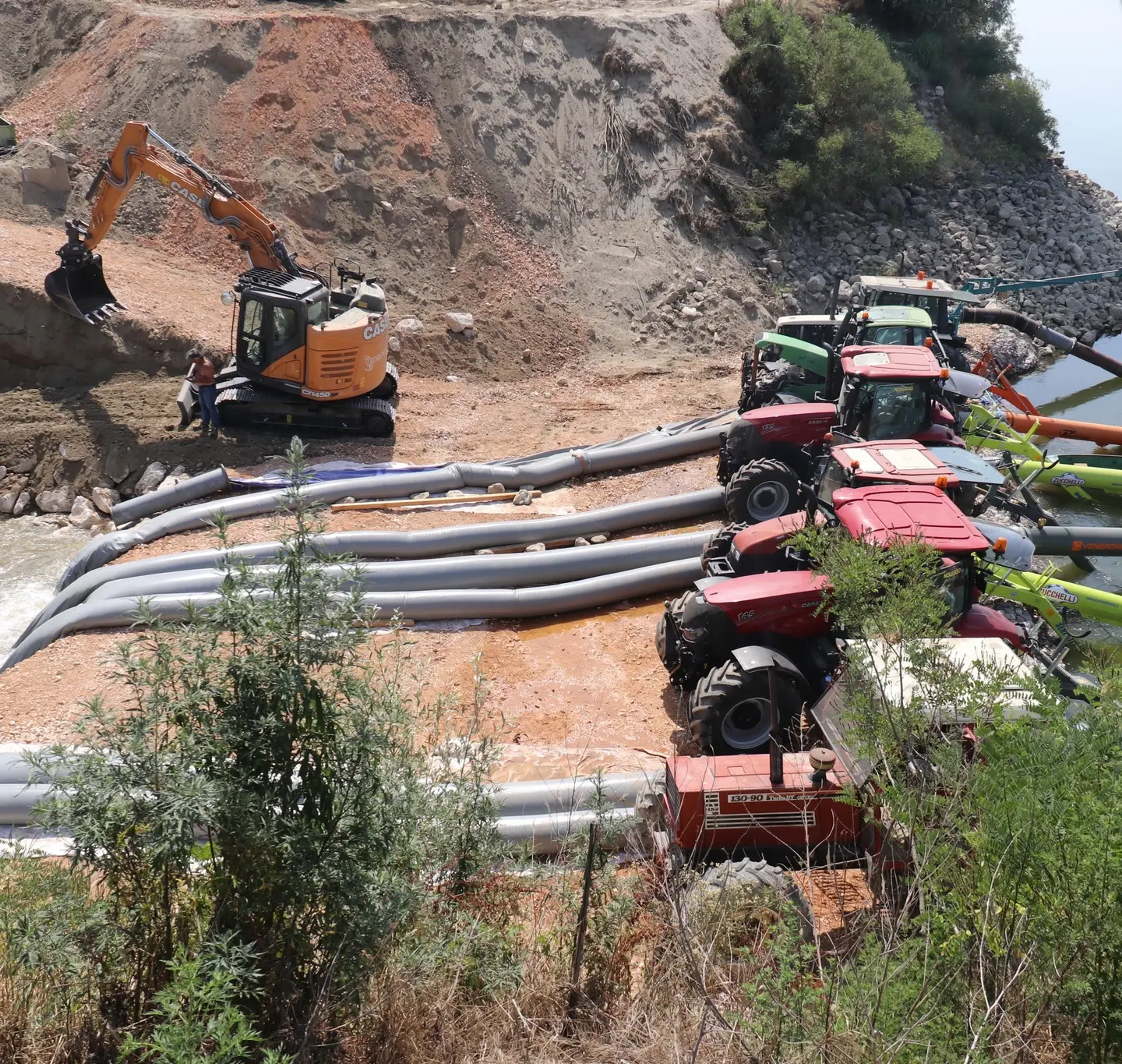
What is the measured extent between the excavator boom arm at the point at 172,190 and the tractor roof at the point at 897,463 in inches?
396

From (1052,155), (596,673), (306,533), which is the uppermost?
(1052,155)

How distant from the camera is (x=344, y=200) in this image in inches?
834

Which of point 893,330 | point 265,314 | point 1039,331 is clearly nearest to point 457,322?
point 265,314

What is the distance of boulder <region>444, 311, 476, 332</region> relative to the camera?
19.8 metres

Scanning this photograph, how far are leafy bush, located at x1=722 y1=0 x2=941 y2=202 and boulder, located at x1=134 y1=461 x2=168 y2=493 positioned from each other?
16.1 metres

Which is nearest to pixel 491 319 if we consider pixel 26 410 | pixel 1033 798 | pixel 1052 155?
pixel 26 410

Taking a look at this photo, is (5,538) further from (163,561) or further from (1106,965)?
(1106,965)

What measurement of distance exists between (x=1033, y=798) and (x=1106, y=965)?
75cm

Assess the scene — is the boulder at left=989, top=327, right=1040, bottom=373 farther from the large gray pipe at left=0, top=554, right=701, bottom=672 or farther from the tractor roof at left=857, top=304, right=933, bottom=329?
the large gray pipe at left=0, top=554, right=701, bottom=672

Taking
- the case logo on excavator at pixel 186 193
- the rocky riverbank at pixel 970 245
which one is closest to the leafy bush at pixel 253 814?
the case logo on excavator at pixel 186 193

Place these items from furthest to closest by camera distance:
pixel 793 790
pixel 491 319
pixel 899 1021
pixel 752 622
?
1. pixel 491 319
2. pixel 752 622
3. pixel 793 790
4. pixel 899 1021

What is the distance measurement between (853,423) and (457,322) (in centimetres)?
966

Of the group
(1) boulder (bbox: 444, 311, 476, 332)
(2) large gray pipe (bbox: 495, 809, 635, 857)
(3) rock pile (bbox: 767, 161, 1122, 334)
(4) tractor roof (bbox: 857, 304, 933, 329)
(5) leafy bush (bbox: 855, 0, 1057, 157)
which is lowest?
(2) large gray pipe (bbox: 495, 809, 635, 857)

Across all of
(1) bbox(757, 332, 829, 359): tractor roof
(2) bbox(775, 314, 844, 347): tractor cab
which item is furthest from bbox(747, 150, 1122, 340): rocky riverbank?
(1) bbox(757, 332, 829, 359): tractor roof
